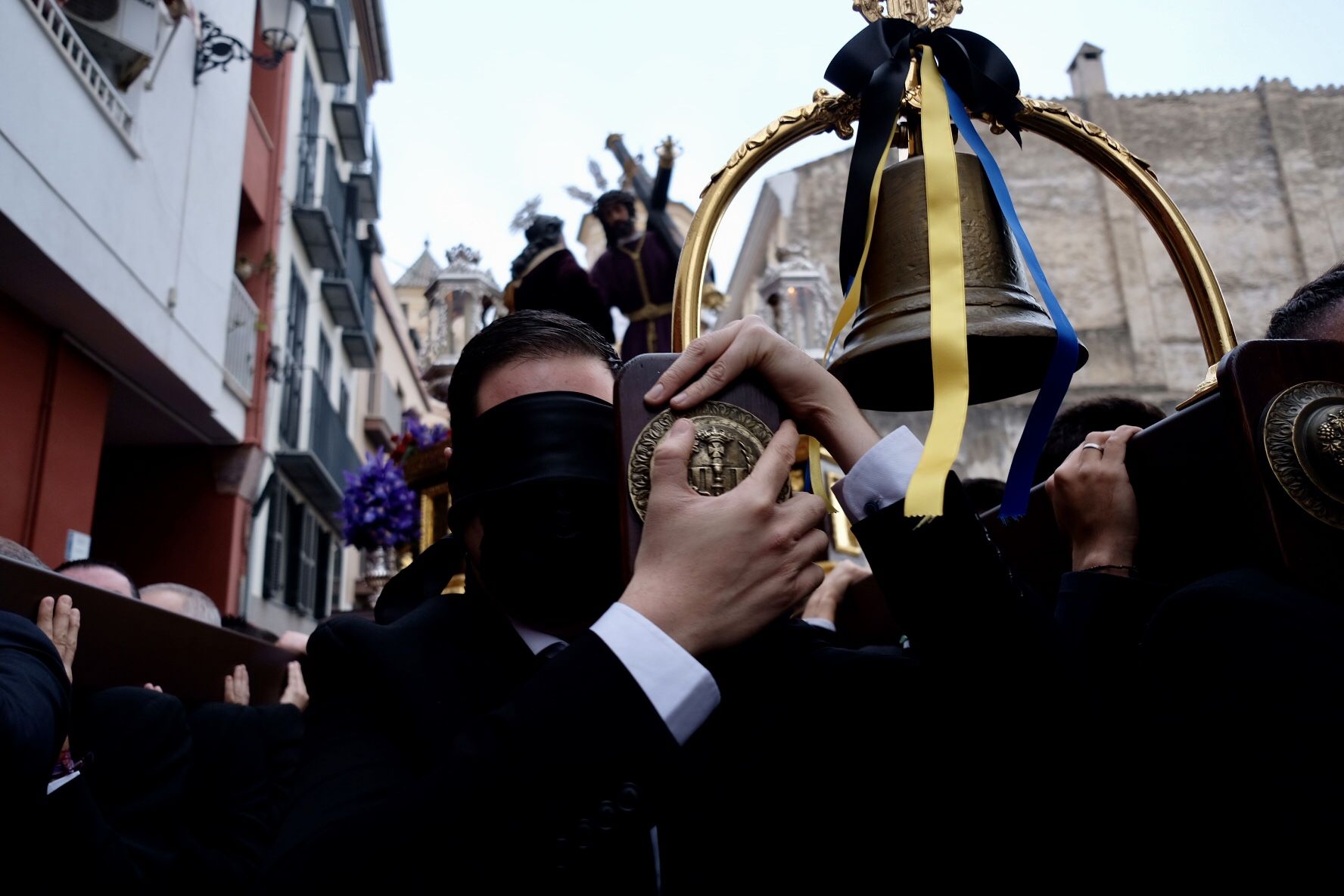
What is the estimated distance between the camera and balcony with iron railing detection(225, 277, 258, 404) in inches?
452

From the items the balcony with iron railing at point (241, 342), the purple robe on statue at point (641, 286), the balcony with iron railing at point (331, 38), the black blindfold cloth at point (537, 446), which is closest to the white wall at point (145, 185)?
the balcony with iron railing at point (241, 342)

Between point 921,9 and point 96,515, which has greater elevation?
point 96,515

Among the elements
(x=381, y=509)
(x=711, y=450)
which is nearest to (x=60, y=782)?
(x=711, y=450)

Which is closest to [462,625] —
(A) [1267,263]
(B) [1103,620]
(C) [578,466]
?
(C) [578,466]

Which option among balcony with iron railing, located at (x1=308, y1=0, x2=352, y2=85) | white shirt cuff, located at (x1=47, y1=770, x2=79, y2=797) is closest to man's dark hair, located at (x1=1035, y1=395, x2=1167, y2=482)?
white shirt cuff, located at (x1=47, y1=770, x2=79, y2=797)

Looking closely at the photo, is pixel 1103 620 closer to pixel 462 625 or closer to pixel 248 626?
pixel 462 625

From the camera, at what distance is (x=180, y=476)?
11.3 m

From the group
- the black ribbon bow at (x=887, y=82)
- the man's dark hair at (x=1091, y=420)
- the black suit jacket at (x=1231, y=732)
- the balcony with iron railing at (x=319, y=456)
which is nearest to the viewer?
the black suit jacket at (x=1231, y=732)

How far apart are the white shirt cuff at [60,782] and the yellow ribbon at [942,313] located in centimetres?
250

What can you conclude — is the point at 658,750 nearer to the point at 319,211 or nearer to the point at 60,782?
the point at 60,782

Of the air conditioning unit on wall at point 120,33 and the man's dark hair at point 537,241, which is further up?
the air conditioning unit on wall at point 120,33

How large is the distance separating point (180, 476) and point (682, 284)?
10681 mm

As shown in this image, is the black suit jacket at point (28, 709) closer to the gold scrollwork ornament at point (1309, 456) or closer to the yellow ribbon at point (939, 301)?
the yellow ribbon at point (939, 301)

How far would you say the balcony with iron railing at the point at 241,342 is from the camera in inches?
452
